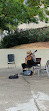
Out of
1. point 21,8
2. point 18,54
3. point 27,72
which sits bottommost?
point 27,72

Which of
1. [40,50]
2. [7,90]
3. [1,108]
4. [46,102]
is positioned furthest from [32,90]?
[40,50]

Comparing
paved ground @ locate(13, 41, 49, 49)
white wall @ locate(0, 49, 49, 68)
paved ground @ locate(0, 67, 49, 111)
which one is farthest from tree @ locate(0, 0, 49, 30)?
paved ground @ locate(0, 67, 49, 111)

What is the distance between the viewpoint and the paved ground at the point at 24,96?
234 inches

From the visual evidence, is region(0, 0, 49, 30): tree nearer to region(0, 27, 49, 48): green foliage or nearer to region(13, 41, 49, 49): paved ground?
region(0, 27, 49, 48): green foliage

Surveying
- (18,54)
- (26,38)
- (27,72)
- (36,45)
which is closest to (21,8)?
(26,38)

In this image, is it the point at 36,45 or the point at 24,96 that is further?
the point at 36,45

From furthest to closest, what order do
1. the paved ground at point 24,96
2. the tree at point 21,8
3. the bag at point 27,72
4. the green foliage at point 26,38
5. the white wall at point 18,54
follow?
the green foliage at point 26,38 → the white wall at point 18,54 → the tree at point 21,8 → the bag at point 27,72 → the paved ground at point 24,96

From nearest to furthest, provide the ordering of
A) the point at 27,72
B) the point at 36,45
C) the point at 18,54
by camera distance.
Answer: the point at 27,72 < the point at 18,54 < the point at 36,45

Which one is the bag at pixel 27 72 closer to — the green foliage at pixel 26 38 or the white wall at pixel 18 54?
the white wall at pixel 18 54

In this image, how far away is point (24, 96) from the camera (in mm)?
7062

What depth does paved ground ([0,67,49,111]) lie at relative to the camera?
5938 mm

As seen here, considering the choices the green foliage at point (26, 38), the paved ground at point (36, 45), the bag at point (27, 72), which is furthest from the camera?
the green foliage at point (26, 38)

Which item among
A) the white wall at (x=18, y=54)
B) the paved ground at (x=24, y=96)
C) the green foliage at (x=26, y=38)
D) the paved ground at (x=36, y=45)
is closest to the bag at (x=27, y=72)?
the paved ground at (x=24, y=96)

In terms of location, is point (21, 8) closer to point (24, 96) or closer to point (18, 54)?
point (18, 54)
